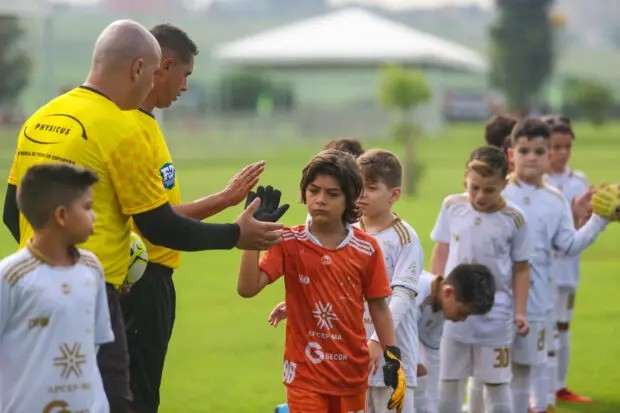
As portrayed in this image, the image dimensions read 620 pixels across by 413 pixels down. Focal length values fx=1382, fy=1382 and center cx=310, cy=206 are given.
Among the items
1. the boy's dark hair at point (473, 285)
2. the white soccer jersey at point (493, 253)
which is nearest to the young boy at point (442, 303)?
the boy's dark hair at point (473, 285)

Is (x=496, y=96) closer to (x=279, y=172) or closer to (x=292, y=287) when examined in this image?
(x=279, y=172)

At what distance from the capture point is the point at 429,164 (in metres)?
43.4

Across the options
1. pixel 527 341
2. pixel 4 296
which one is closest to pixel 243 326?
pixel 527 341

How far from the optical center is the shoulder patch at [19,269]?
5.02 metres

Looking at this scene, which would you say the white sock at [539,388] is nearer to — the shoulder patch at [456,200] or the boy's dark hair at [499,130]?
the shoulder patch at [456,200]

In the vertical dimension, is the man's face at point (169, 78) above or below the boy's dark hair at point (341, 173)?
above

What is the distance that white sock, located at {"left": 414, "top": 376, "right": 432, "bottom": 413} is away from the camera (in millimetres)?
8367

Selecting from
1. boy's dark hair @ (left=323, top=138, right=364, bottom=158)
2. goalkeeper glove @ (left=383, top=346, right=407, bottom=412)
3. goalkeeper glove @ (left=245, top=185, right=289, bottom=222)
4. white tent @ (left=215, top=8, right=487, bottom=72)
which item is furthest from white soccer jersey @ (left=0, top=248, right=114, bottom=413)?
white tent @ (left=215, top=8, right=487, bottom=72)

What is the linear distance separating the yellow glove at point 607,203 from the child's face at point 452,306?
1.35 metres

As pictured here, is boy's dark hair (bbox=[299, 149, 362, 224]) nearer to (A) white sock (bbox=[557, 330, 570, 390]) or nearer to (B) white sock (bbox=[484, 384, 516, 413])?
(B) white sock (bbox=[484, 384, 516, 413])

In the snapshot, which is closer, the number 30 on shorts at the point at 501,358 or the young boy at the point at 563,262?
the number 30 on shorts at the point at 501,358

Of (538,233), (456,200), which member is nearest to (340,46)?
(538,233)

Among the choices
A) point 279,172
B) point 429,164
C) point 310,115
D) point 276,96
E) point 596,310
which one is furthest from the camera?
point 276,96

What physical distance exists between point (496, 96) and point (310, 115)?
40169 mm
